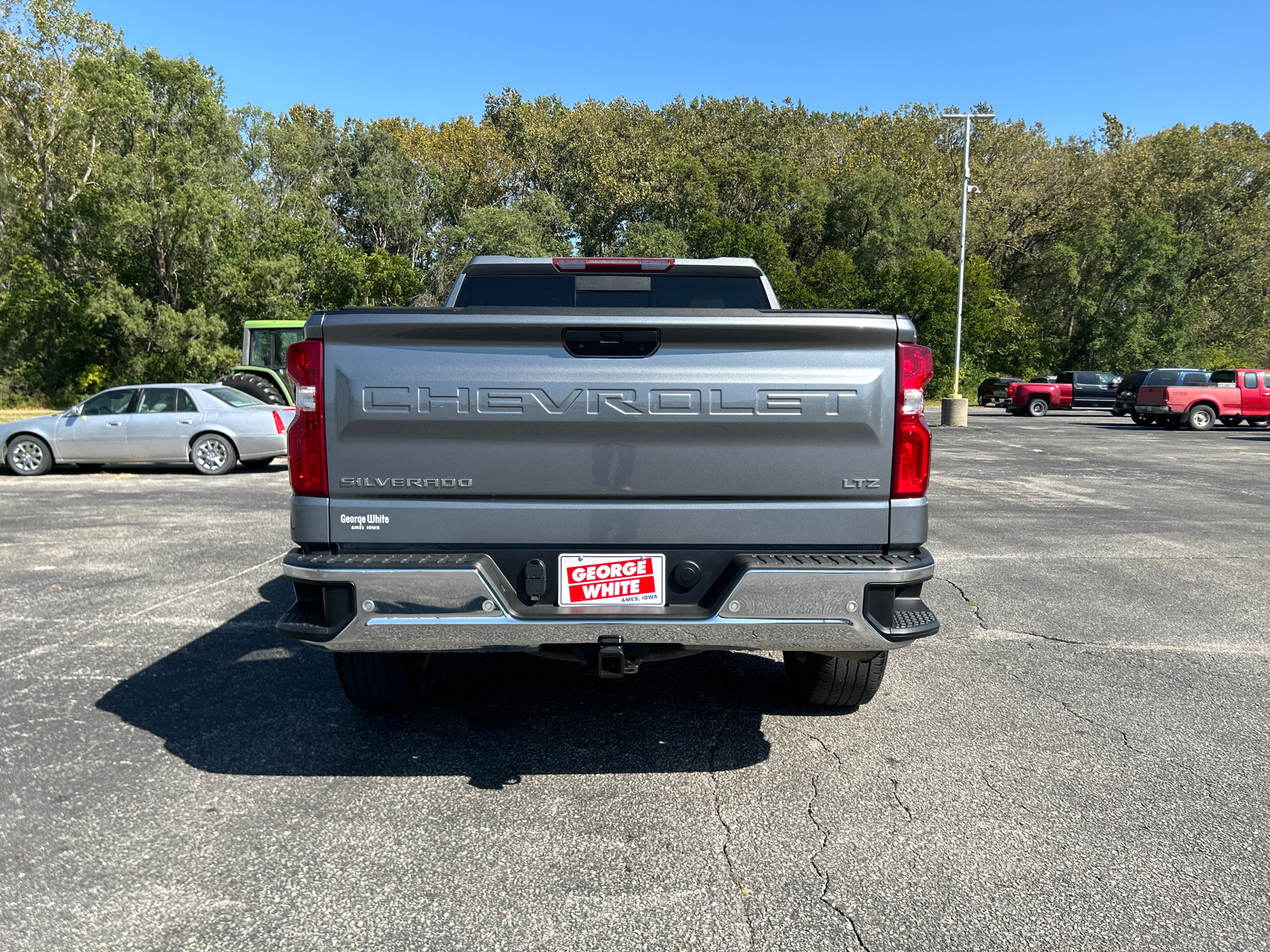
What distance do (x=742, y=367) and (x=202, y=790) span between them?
2616mm

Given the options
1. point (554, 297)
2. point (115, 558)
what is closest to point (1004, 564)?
point (554, 297)

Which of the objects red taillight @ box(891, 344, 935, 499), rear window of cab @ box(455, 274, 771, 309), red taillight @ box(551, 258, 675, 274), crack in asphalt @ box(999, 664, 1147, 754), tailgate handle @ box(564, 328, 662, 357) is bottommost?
crack in asphalt @ box(999, 664, 1147, 754)

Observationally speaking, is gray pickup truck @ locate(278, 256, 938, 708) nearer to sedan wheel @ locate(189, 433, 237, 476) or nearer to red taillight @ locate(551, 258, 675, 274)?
red taillight @ locate(551, 258, 675, 274)

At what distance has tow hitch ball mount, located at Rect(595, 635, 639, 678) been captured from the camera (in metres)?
3.24

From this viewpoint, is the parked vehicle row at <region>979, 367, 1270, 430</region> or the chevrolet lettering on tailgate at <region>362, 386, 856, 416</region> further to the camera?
the parked vehicle row at <region>979, 367, 1270, 430</region>

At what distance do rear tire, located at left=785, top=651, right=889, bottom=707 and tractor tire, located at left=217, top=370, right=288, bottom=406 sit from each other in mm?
13824

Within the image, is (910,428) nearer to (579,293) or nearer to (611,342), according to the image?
(611,342)

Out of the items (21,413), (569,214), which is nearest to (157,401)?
(21,413)

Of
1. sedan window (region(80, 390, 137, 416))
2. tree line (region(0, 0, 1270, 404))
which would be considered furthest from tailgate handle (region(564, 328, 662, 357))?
tree line (region(0, 0, 1270, 404))

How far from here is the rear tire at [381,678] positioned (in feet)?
13.4

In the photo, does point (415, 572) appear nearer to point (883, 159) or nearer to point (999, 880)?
point (999, 880)

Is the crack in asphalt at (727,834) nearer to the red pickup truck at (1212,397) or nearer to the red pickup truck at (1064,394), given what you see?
the red pickup truck at (1212,397)

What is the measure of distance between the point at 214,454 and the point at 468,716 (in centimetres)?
1217

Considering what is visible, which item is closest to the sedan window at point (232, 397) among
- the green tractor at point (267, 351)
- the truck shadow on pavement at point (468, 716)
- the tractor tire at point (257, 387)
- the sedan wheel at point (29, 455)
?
the tractor tire at point (257, 387)
